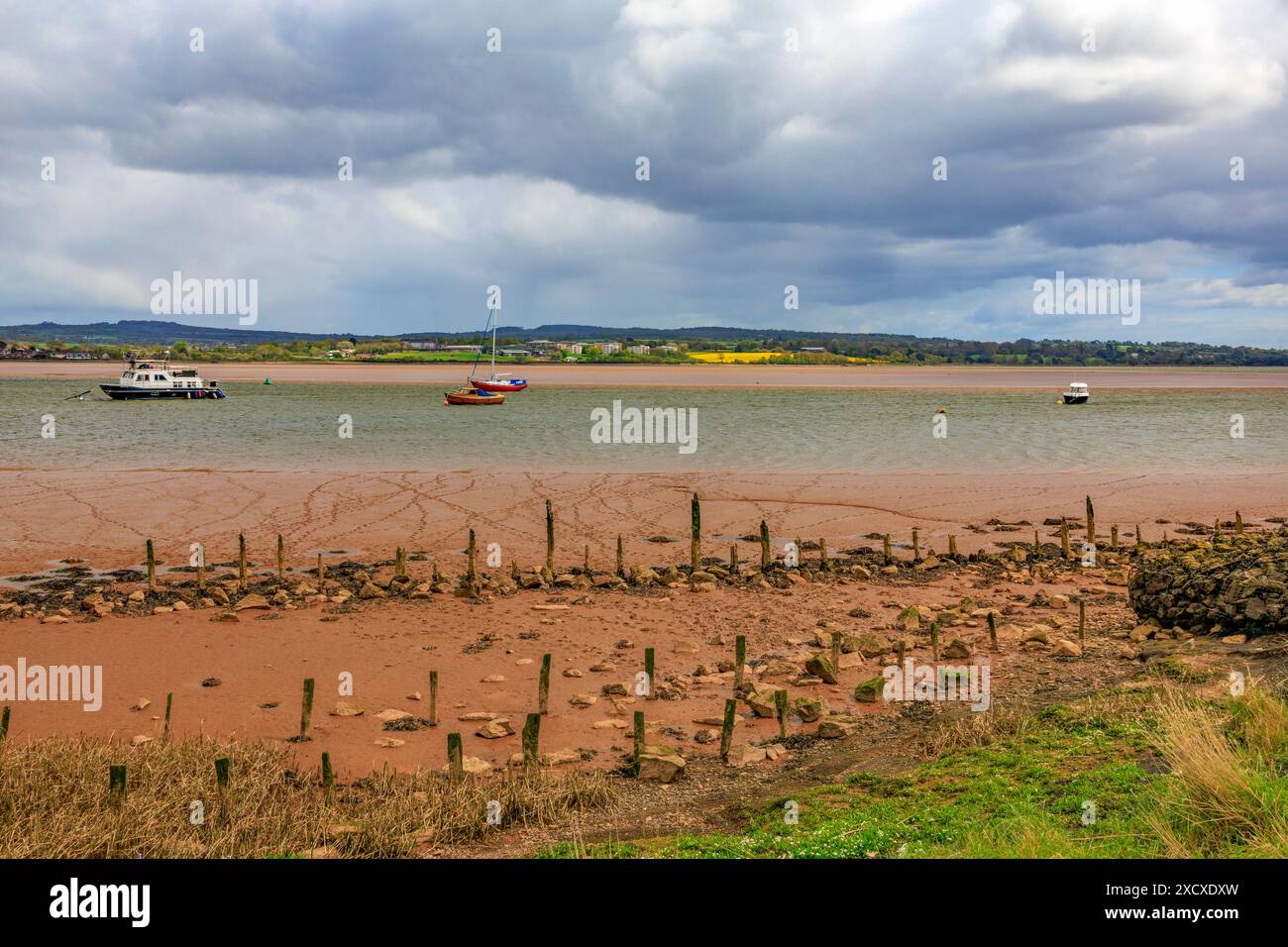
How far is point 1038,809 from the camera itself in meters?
9.61

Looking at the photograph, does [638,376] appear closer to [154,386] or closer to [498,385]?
[498,385]

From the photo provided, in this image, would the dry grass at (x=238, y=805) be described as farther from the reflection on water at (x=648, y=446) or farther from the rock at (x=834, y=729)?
the reflection on water at (x=648, y=446)

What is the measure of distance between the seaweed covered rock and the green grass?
3.78 metres

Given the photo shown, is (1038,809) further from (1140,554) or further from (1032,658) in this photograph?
(1140,554)

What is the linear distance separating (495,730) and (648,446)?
130 feet

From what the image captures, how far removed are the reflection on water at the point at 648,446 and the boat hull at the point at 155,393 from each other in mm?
2259

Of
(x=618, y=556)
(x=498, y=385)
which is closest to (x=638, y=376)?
(x=498, y=385)

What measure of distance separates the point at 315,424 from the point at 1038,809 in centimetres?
6206

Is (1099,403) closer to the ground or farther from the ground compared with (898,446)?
farther from the ground

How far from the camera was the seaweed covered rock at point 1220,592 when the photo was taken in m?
15.3

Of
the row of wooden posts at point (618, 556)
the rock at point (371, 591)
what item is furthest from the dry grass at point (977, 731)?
the rock at point (371, 591)

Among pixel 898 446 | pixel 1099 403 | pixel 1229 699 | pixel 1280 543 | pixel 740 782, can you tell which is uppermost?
pixel 1099 403

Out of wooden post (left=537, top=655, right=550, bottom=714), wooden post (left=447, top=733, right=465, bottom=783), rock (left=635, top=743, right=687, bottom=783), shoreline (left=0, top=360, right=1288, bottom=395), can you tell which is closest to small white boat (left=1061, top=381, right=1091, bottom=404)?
shoreline (left=0, top=360, right=1288, bottom=395)
